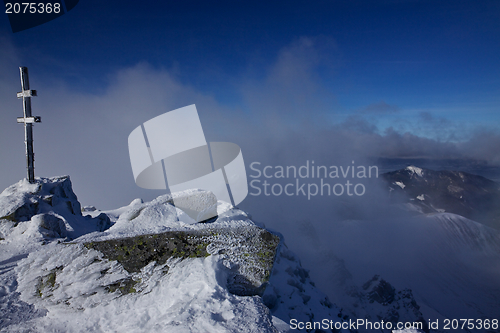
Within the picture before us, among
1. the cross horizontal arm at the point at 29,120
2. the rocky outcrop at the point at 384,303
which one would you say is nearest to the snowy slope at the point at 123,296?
the cross horizontal arm at the point at 29,120

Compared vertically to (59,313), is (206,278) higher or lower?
higher

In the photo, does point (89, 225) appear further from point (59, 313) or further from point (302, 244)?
point (302, 244)

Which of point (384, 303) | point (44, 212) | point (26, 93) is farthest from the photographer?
point (384, 303)

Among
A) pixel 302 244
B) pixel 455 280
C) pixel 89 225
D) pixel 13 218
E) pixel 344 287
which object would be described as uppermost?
pixel 13 218

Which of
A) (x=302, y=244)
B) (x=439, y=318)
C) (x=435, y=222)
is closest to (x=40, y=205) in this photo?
(x=439, y=318)

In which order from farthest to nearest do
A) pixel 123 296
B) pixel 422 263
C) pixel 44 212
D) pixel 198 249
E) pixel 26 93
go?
pixel 422 263 → pixel 44 212 → pixel 26 93 → pixel 198 249 → pixel 123 296

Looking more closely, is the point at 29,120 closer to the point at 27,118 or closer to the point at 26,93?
the point at 27,118

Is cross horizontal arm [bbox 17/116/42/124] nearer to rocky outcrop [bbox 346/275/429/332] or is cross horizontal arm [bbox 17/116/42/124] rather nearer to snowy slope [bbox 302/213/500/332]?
snowy slope [bbox 302/213/500/332]

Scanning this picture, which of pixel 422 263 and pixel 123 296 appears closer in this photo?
pixel 123 296

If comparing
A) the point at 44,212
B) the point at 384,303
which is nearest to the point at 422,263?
the point at 384,303

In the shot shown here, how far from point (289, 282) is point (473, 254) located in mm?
125354

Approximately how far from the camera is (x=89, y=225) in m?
11.5

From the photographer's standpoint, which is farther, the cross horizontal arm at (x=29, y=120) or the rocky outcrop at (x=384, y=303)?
the rocky outcrop at (x=384, y=303)

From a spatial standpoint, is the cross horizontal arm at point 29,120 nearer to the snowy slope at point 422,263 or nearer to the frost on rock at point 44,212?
the frost on rock at point 44,212
